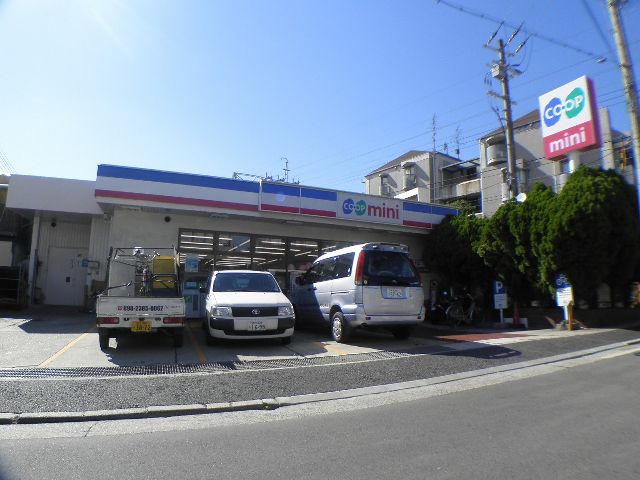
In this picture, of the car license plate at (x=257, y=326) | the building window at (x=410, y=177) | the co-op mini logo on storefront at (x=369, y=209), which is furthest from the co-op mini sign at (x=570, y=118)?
the building window at (x=410, y=177)

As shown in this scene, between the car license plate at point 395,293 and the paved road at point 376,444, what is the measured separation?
4066 millimetres

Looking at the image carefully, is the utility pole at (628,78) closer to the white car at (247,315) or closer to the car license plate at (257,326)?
the white car at (247,315)

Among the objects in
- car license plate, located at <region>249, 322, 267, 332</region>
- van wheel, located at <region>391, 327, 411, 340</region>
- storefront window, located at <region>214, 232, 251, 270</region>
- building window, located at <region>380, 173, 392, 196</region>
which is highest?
building window, located at <region>380, 173, 392, 196</region>

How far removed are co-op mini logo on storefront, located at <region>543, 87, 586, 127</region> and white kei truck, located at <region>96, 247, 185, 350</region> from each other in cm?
1442

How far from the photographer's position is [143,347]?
31.2ft

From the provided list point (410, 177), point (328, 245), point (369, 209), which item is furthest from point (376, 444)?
point (410, 177)

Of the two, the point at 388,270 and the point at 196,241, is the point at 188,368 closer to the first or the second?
the point at 388,270

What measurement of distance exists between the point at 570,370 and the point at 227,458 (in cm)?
638

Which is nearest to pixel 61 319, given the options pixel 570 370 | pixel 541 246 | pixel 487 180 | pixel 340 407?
pixel 340 407

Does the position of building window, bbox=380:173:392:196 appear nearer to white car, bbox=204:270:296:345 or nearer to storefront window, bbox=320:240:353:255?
storefront window, bbox=320:240:353:255

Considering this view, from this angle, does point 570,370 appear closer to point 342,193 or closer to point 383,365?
point 383,365

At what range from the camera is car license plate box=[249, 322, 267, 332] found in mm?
9341

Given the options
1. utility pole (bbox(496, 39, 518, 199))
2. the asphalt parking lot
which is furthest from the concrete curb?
utility pole (bbox(496, 39, 518, 199))

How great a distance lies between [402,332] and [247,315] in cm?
396
